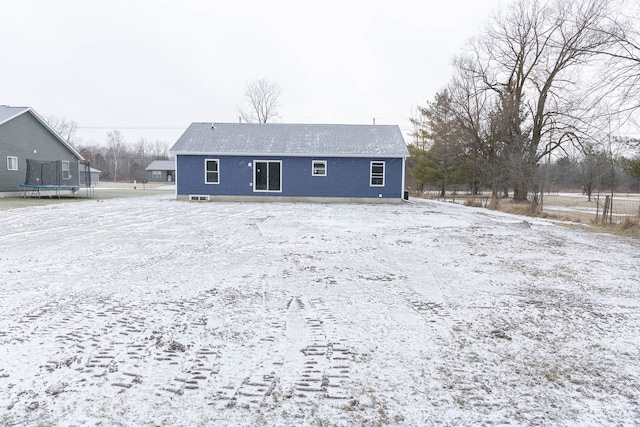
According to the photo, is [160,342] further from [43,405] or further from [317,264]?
[317,264]

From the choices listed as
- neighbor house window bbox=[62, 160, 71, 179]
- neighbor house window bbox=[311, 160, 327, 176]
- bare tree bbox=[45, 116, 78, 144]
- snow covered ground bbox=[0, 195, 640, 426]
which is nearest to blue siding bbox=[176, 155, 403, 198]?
neighbor house window bbox=[311, 160, 327, 176]

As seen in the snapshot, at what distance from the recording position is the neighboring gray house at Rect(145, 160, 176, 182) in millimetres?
59781

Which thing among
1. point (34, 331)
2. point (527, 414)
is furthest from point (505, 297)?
point (34, 331)

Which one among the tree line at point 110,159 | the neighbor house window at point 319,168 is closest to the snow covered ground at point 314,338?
the neighbor house window at point 319,168

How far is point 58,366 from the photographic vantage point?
2646 millimetres

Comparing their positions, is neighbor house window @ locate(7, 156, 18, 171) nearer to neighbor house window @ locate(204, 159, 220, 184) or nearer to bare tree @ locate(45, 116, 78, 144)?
neighbor house window @ locate(204, 159, 220, 184)

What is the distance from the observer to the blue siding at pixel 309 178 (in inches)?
763

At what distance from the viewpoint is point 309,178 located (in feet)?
63.8

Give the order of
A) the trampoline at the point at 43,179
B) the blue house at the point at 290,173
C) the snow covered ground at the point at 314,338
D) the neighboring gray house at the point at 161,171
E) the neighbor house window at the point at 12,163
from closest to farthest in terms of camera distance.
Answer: the snow covered ground at the point at 314,338 → the blue house at the point at 290,173 → the neighbor house window at the point at 12,163 → the trampoline at the point at 43,179 → the neighboring gray house at the point at 161,171

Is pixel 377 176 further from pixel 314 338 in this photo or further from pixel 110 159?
pixel 110 159

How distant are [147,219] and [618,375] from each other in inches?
432

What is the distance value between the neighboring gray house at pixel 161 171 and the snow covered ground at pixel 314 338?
5628cm

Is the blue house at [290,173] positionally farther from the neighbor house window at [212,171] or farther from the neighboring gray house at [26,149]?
the neighboring gray house at [26,149]

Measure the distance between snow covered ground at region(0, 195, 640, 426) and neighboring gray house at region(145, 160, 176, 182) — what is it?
56281 millimetres
